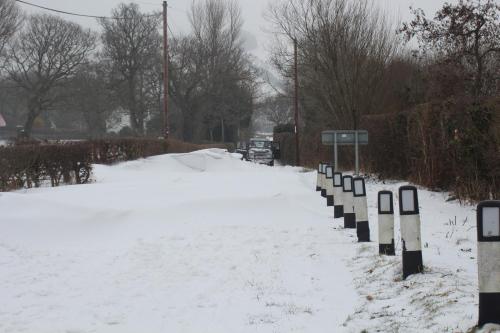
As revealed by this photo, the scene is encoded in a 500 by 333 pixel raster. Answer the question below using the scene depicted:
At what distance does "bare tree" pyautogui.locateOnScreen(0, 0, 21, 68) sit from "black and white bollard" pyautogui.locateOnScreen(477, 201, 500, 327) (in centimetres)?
5031

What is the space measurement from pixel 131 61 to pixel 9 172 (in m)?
41.2

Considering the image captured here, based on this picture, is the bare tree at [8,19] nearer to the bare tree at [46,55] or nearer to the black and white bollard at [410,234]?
the bare tree at [46,55]

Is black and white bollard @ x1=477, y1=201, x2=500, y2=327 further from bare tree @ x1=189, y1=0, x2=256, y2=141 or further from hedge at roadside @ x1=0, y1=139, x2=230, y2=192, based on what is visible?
bare tree @ x1=189, y1=0, x2=256, y2=141

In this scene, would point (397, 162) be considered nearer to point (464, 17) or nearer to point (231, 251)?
point (464, 17)

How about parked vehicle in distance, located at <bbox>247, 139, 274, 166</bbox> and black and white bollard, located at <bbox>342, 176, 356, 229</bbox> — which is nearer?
black and white bollard, located at <bbox>342, 176, 356, 229</bbox>

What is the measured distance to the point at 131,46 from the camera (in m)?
53.0

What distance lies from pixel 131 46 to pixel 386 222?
4953cm

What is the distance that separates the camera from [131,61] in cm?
5331

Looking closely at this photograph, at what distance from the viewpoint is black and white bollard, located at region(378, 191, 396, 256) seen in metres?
6.27

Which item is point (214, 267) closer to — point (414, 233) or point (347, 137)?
point (414, 233)

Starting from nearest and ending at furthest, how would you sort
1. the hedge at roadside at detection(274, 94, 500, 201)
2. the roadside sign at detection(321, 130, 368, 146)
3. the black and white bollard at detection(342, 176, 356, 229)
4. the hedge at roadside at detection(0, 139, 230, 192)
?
1. the black and white bollard at detection(342, 176, 356, 229)
2. the hedge at roadside at detection(274, 94, 500, 201)
3. the hedge at roadside at detection(0, 139, 230, 192)
4. the roadside sign at detection(321, 130, 368, 146)

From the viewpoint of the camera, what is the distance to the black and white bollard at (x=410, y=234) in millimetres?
5422

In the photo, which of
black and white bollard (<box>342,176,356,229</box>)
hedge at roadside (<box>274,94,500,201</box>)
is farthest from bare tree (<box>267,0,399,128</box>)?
black and white bollard (<box>342,176,356,229</box>)

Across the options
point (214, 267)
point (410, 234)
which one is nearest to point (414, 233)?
point (410, 234)
